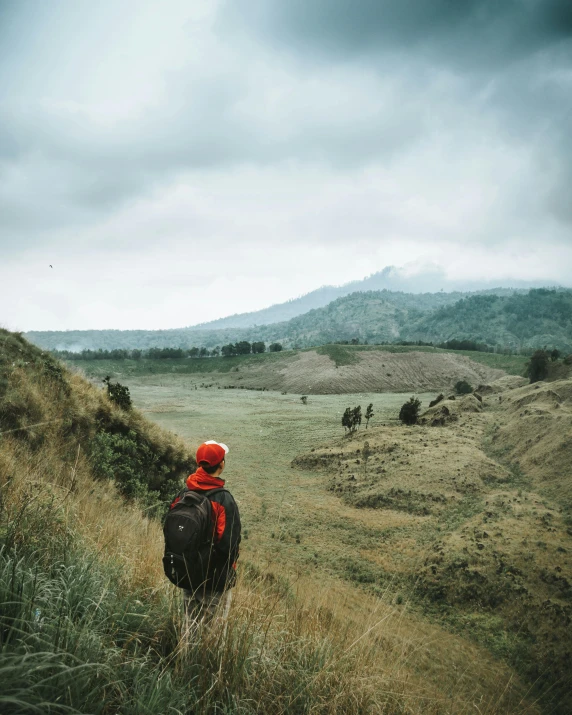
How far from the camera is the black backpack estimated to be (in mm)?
3379

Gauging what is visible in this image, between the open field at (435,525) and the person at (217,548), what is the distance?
1.74 meters

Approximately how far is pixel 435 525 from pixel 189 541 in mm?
14813

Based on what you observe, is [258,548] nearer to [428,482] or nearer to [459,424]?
[428,482]

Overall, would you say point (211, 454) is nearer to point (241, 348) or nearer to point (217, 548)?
point (217, 548)

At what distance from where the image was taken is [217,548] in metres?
3.70

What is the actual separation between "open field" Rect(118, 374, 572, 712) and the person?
1739 mm

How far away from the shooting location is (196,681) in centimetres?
276

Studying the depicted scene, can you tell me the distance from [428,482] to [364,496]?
331cm

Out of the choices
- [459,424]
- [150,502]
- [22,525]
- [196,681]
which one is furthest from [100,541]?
[459,424]

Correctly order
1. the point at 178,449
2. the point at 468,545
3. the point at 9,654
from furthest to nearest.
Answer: the point at 178,449 < the point at 468,545 < the point at 9,654

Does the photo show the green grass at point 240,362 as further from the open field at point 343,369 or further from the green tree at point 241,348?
the green tree at point 241,348

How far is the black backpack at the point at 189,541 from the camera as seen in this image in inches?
133

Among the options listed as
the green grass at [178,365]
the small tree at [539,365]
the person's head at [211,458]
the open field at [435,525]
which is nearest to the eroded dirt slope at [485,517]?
the open field at [435,525]

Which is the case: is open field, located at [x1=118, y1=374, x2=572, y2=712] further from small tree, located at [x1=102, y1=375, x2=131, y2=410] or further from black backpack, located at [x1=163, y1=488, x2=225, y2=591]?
small tree, located at [x1=102, y1=375, x2=131, y2=410]
